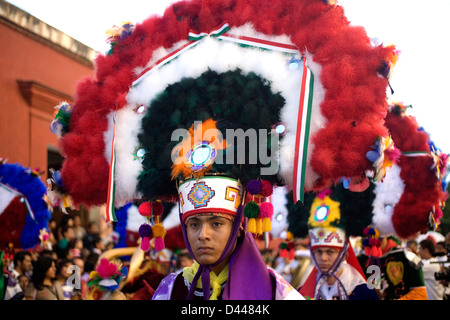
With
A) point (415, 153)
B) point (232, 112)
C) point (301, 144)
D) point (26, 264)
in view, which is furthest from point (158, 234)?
point (26, 264)

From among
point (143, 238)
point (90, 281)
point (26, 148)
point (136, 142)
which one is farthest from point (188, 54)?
point (26, 148)

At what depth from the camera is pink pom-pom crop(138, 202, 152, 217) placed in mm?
3697

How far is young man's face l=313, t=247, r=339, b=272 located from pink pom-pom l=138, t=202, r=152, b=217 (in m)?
2.86

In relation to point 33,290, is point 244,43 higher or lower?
higher

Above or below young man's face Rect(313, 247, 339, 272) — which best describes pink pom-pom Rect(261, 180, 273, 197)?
above

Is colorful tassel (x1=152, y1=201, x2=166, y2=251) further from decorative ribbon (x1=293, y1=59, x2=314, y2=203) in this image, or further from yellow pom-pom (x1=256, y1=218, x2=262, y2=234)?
decorative ribbon (x1=293, y1=59, x2=314, y2=203)

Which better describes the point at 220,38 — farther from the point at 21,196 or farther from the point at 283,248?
the point at 21,196

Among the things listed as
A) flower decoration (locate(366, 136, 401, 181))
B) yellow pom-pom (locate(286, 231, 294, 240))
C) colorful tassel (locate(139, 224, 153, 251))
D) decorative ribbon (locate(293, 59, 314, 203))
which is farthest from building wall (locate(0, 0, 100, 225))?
flower decoration (locate(366, 136, 401, 181))

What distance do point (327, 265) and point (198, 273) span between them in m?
2.94

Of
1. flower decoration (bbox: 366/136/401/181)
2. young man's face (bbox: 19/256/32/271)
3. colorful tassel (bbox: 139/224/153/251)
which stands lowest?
young man's face (bbox: 19/256/32/271)

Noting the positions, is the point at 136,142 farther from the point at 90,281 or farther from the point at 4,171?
the point at 4,171

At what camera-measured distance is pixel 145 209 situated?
3.71 m

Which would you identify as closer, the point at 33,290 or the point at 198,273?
the point at 198,273
